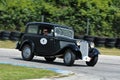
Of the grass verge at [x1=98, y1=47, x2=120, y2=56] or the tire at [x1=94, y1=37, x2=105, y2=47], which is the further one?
the tire at [x1=94, y1=37, x2=105, y2=47]

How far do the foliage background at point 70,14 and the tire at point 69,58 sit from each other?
16258mm

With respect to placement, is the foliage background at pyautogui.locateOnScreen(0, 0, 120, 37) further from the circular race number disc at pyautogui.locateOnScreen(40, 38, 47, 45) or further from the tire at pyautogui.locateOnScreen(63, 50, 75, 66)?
the tire at pyautogui.locateOnScreen(63, 50, 75, 66)

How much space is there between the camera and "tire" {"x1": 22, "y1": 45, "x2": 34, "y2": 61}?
2176cm

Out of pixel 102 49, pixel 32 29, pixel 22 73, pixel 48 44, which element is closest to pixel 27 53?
pixel 32 29

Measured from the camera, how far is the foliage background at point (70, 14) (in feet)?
123

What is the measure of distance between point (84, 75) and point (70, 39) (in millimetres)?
4250

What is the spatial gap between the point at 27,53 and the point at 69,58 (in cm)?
267

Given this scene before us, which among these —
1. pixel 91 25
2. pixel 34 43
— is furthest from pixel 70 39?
pixel 91 25

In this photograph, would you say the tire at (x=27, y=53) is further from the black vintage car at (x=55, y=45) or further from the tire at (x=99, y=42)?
the tire at (x=99, y=42)

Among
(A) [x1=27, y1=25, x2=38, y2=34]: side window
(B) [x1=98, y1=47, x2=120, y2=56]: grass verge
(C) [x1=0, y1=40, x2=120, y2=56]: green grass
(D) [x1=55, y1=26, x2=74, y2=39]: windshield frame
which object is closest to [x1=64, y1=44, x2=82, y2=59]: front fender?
(D) [x1=55, y1=26, x2=74, y2=39]: windshield frame

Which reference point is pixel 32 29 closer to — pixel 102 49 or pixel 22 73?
pixel 22 73

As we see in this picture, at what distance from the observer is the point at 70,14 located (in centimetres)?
3878

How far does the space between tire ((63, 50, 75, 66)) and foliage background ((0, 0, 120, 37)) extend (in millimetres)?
16258

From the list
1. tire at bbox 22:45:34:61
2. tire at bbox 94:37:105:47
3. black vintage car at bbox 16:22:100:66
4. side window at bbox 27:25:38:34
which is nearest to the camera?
black vintage car at bbox 16:22:100:66
